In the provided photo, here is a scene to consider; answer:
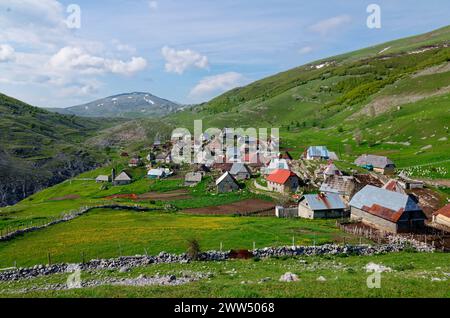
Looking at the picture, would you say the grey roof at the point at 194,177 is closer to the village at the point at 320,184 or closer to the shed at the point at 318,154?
the village at the point at 320,184

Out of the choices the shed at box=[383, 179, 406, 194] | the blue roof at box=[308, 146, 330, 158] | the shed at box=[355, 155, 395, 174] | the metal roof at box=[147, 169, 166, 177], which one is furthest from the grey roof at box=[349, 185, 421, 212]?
the metal roof at box=[147, 169, 166, 177]

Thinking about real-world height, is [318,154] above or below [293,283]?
above

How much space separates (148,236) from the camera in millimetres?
44062

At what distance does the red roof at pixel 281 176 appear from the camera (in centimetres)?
8019

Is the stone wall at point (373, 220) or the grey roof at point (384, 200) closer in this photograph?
the grey roof at point (384, 200)

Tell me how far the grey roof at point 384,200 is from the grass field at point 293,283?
45.7ft

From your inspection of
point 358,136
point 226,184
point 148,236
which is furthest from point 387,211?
point 358,136

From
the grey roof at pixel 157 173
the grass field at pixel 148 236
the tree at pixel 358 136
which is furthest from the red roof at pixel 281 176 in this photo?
the tree at pixel 358 136

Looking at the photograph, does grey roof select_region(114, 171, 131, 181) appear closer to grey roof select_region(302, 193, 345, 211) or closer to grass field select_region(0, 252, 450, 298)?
grey roof select_region(302, 193, 345, 211)

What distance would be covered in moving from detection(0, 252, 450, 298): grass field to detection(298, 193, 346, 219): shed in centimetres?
2182

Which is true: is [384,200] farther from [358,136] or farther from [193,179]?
[358,136]

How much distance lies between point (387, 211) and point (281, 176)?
3333cm
